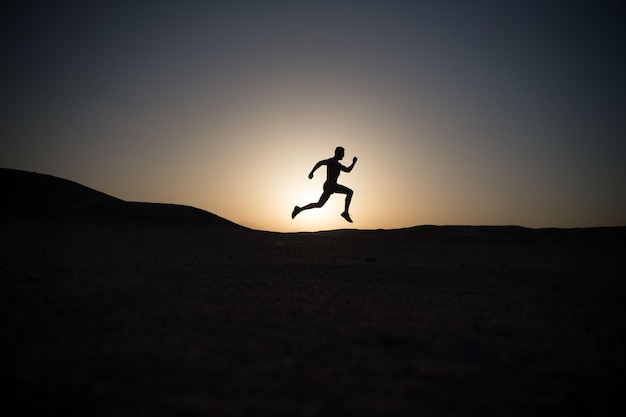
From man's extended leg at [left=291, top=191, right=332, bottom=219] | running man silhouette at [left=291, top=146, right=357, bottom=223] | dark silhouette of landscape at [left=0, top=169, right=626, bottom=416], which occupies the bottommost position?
dark silhouette of landscape at [left=0, top=169, right=626, bottom=416]

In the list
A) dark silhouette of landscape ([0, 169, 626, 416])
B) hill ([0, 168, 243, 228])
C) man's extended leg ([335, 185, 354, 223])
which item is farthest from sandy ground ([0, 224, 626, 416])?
hill ([0, 168, 243, 228])

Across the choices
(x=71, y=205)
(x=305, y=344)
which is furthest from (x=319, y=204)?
(x=71, y=205)

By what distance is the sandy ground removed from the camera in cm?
172

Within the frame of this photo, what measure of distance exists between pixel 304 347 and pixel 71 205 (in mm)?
26859

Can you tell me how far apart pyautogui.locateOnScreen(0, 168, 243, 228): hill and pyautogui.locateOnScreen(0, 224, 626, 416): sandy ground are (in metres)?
20.0

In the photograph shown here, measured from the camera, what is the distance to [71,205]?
24312 millimetres

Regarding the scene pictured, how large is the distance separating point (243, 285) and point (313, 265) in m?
2.06

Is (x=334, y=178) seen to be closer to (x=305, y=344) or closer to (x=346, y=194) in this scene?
(x=346, y=194)

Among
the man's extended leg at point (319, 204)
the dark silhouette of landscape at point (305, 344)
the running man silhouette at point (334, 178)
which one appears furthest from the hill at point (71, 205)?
the dark silhouette of landscape at point (305, 344)

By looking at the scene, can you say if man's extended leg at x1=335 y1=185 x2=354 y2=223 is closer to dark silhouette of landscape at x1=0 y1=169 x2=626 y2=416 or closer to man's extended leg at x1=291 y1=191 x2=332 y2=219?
man's extended leg at x1=291 y1=191 x2=332 y2=219

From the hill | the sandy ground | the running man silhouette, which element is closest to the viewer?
the sandy ground

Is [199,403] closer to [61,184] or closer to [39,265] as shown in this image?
[39,265]

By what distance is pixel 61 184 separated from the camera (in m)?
27.2

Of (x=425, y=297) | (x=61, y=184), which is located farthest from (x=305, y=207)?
(x=61, y=184)
